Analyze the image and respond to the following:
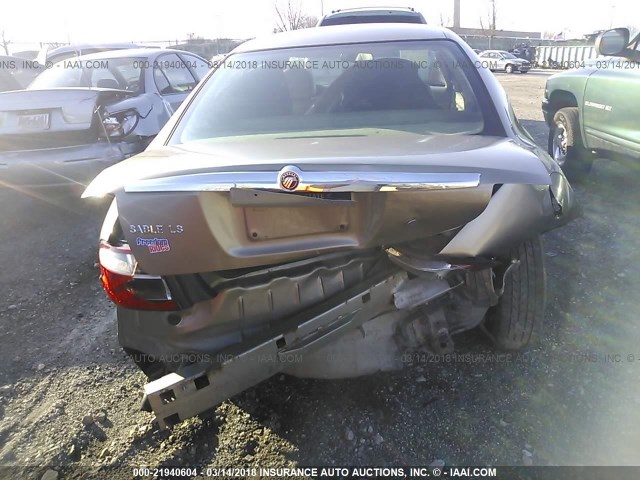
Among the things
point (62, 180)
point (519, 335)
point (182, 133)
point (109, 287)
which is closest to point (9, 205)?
point (62, 180)

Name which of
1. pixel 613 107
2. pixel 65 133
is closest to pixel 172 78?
pixel 65 133

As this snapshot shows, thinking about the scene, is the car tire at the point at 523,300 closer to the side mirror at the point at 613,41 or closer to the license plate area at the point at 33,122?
the side mirror at the point at 613,41

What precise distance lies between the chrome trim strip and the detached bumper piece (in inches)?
20.1

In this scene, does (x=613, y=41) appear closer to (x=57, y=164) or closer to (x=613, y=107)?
(x=613, y=107)

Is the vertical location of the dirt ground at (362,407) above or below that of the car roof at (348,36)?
below

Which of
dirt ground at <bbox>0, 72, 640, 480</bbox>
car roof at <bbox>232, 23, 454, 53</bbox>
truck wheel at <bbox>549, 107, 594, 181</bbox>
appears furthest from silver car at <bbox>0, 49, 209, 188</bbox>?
truck wheel at <bbox>549, 107, 594, 181</bbox>

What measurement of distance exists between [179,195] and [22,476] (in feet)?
5.18

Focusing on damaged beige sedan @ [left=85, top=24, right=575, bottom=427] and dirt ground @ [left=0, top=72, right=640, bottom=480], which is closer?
damaged beige sedan @ [left=85, top=24, right=575, bottom=427]

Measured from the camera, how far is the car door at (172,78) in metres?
5.80

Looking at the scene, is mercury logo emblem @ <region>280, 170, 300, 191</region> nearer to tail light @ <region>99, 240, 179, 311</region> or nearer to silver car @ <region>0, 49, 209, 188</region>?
tail light @ <region>99, 240, 179, 311</region>

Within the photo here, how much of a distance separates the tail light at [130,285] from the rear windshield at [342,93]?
74 centimetres

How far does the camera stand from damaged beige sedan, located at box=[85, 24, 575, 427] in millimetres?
1586

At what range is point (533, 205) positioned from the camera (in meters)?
1.74

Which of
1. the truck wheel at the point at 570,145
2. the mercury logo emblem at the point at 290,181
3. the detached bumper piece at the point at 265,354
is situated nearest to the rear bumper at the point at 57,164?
the detached bumper piece at the point at 265,354
